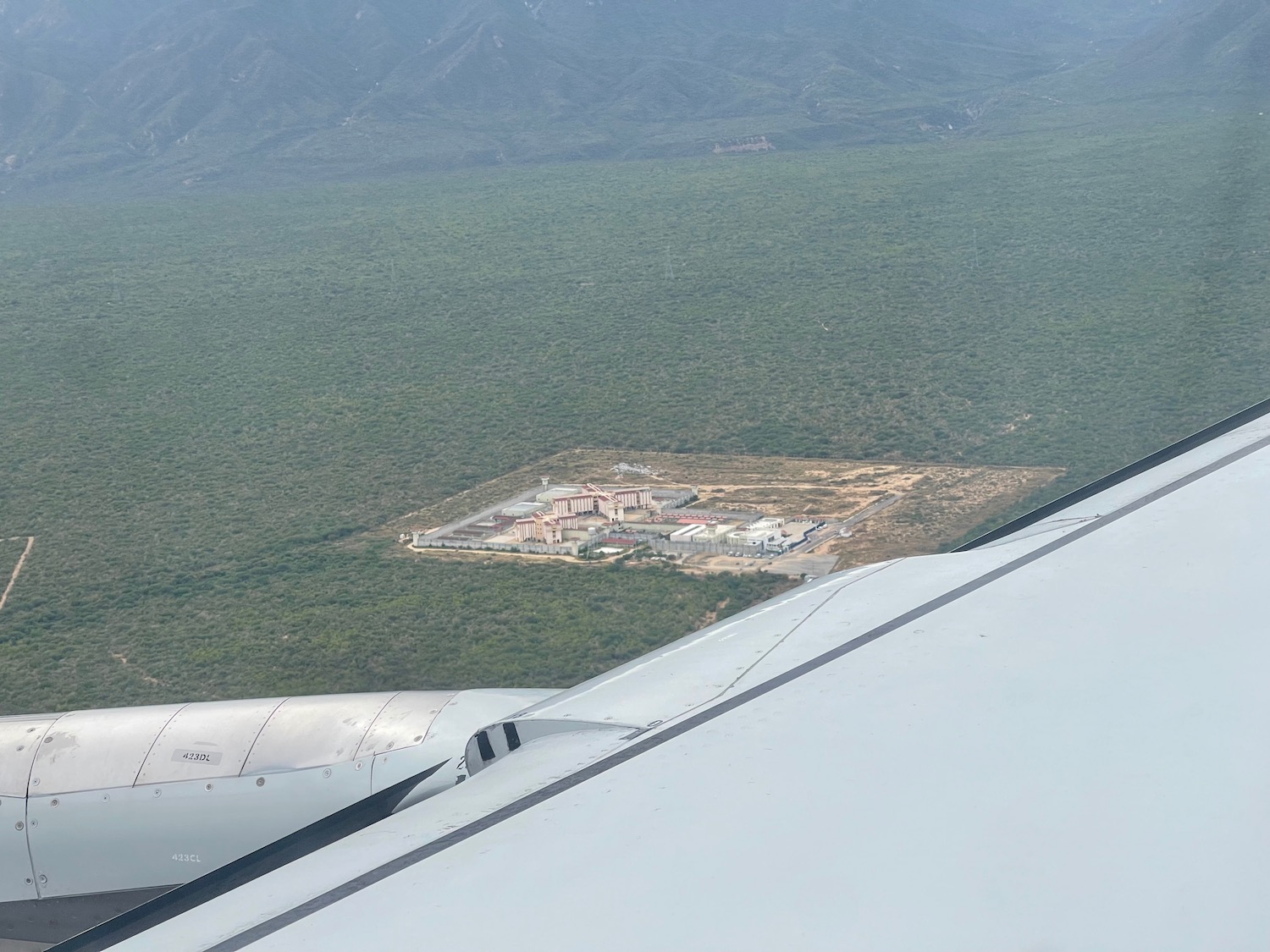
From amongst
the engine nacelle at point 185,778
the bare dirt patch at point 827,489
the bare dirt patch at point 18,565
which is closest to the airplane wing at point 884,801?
the engine nacelle at point 185,778

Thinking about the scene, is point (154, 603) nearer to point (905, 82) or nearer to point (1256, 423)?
point (1256, 423)

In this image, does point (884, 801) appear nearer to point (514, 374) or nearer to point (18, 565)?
point (18, 565)

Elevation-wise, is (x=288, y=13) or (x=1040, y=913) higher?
(x=288, y=13)

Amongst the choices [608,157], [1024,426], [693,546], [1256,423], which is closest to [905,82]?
[608,157]

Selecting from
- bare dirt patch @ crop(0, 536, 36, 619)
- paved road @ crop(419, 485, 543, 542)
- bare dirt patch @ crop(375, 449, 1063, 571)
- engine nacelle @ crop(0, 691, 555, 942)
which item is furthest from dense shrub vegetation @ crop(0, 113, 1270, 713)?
engine nacelle @ crop(0, 691, 555, 942)

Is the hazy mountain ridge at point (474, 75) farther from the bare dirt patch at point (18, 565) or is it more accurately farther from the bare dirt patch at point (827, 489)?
the bare dirt patch at point (18, 565)

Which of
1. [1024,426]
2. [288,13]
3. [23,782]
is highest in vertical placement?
[288,13]
